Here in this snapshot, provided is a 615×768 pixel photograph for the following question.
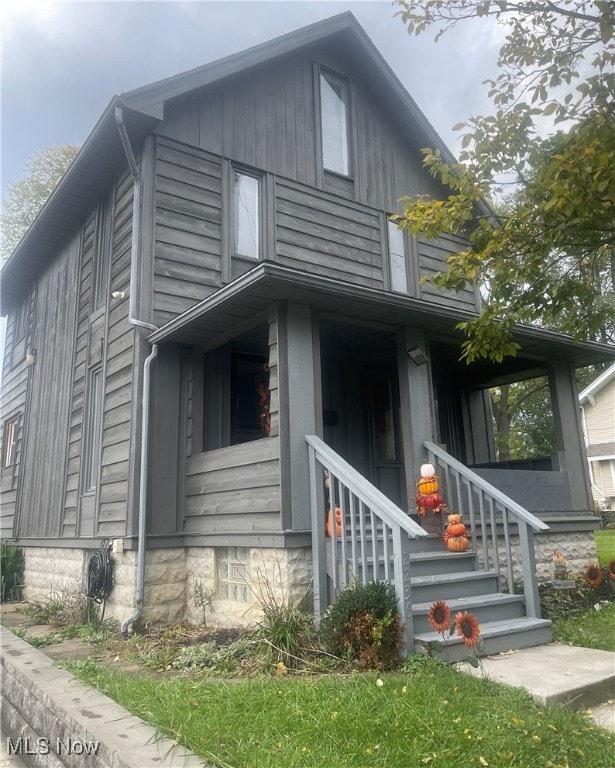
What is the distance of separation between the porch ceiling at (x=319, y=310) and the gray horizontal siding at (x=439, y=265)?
2.14 m

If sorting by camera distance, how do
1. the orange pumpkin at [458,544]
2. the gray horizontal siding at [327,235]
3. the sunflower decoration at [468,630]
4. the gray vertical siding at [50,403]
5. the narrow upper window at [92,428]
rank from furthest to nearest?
the gray vertical siding at [50,403] < the gray horizontal siding at [327,235] < the narrow upper window at [92,428] < the orange pumpkin at [458,544] < the sunflower decoration at [468,630]

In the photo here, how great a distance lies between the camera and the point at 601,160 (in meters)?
4.06

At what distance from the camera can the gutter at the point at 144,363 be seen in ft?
21.1

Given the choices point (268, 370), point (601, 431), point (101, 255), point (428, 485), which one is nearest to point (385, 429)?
Result: point (268, 370)

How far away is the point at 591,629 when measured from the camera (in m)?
5.61

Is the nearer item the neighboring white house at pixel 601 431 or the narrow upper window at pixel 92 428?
the narrow upper window at pixel 92 428

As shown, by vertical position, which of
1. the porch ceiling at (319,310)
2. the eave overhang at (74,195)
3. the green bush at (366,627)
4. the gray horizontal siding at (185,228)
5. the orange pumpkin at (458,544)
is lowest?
the green bush at (366,627)

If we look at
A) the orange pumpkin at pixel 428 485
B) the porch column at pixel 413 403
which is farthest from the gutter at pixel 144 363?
the orange pumpkin at pixel 428 485

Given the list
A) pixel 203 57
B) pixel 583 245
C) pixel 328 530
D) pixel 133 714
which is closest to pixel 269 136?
pixel 203 57

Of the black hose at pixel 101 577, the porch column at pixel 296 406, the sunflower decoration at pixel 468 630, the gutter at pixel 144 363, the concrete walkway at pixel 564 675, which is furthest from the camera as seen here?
the black hose at pixel 101 577

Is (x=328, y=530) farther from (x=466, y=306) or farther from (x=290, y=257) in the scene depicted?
(x=466, y=306)

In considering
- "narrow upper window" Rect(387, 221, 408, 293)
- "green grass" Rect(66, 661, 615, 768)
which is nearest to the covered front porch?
"green grass" Rect(66, 661, 615, 768)

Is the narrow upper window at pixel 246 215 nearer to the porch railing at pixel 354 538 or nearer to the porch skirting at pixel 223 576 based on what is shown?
the porch railing at pixel 354 538

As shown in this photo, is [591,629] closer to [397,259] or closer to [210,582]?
[210,582]
